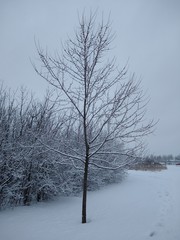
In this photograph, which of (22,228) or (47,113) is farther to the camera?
(47,113)

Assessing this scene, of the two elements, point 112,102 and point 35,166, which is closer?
point 112,102

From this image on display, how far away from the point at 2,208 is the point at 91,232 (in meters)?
4.44

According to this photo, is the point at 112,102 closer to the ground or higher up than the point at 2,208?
higher up

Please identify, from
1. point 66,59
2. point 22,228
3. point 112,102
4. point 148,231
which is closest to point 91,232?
point 148,231

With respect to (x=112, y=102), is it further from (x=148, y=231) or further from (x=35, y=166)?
(x=35, y=166)

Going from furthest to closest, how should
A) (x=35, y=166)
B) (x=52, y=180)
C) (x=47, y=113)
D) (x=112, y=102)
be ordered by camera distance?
(x=47, y=113) → (x=52, y=180) → (x=35, y=166) → (x=112, y=102)

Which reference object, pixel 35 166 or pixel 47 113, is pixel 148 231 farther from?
pixel 47 113

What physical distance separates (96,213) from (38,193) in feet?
11.0

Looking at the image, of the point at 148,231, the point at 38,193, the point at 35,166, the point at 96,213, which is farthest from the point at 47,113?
the point at 148,231

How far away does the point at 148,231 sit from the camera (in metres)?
5.16

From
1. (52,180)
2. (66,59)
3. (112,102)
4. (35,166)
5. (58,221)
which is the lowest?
(58,221)

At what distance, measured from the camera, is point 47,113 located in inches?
411

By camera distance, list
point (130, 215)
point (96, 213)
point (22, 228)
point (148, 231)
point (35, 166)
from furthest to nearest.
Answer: point (35, 166) → point (96, 213) → point (130, 215) → point (22, 228) → point (148, 231)

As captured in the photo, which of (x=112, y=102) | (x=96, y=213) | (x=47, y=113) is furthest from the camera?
(x=47, y=113)
